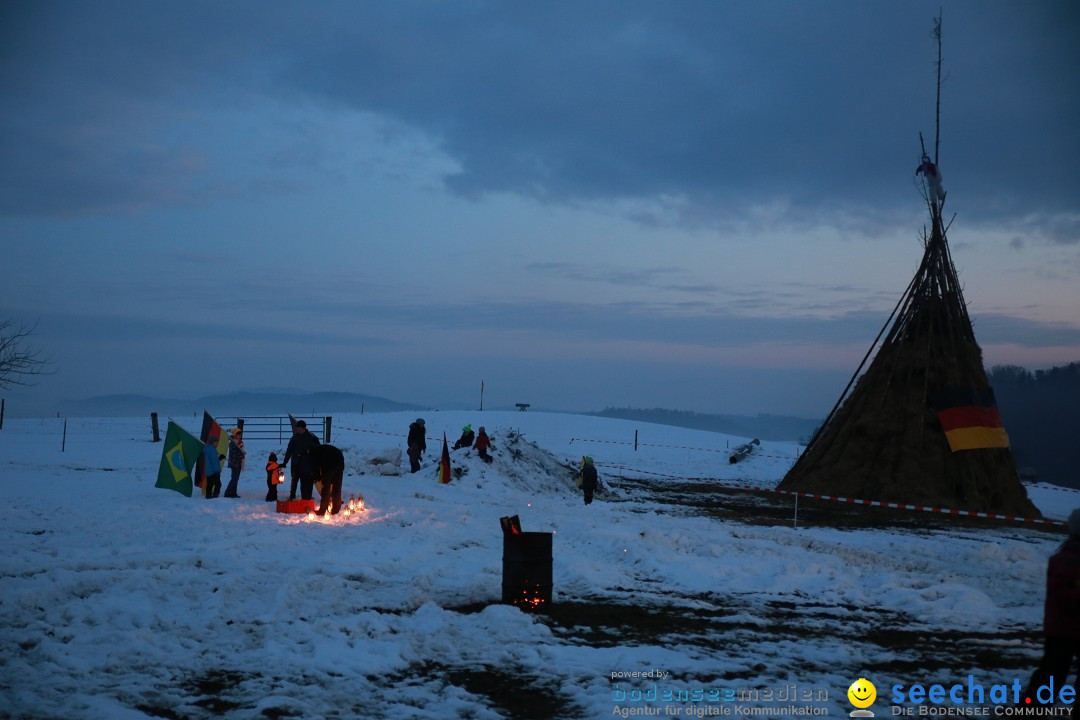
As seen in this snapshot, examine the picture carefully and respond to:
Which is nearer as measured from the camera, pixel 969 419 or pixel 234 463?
pixel 234 463

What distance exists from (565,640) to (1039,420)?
91.4m

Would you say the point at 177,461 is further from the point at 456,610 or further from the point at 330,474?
the point at 456,610

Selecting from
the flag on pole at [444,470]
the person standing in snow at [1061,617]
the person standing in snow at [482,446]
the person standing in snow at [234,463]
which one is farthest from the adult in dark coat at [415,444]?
the person standing in snow at [1061,617]

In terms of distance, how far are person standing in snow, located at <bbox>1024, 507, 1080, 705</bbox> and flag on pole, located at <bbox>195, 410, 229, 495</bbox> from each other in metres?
15.8

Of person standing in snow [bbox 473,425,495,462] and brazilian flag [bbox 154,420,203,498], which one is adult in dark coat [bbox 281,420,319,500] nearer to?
brazilian flag [bbox 154,420,203,498]

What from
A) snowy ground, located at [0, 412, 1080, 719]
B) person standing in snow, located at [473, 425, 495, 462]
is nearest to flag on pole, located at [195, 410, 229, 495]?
snowy ground, located at [0, 412, 1080, 719]

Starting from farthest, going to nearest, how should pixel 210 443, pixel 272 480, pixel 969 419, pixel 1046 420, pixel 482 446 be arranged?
pixel 1046 420
pixel 482 446
pixel 969 419
pixel 210 443
pixel 272 480

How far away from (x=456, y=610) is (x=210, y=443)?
34.5ft

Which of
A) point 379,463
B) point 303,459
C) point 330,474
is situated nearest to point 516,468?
point 379,463

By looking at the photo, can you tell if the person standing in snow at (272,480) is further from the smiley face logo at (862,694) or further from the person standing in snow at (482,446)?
the smiley face logo at (862,694)

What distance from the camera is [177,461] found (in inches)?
688

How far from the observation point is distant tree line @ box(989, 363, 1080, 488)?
2840 inches

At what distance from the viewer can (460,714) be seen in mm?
6516

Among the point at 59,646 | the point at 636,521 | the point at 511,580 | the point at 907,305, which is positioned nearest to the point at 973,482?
the point at 907,305
